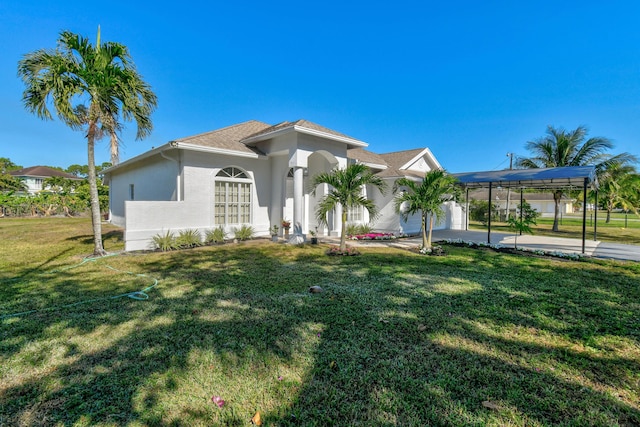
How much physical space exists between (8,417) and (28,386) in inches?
17.5

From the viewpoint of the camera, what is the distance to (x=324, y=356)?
3127 mm

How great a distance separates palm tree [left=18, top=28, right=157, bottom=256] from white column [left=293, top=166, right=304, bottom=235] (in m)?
5.37

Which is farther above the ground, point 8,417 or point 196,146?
point 196,146

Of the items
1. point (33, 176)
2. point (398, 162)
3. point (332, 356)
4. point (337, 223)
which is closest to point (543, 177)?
point (398, 162)

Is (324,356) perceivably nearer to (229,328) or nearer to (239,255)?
(229,328)

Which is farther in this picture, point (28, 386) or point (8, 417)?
point (28, 386)

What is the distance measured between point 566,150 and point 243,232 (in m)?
21.5

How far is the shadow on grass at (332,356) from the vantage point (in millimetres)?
2322

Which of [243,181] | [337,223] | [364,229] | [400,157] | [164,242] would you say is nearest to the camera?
[164,242]

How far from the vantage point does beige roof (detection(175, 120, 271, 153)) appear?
10.8 meters

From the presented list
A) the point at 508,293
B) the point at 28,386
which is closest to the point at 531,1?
the point at 508,293

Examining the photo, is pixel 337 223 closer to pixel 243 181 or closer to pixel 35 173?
pixel 243 181

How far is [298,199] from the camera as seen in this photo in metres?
11.1

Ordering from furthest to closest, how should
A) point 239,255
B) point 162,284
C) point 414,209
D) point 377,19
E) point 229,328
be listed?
point 377,19 → point 414,209 → point 239,255 → point 162,284 → point 229,328
